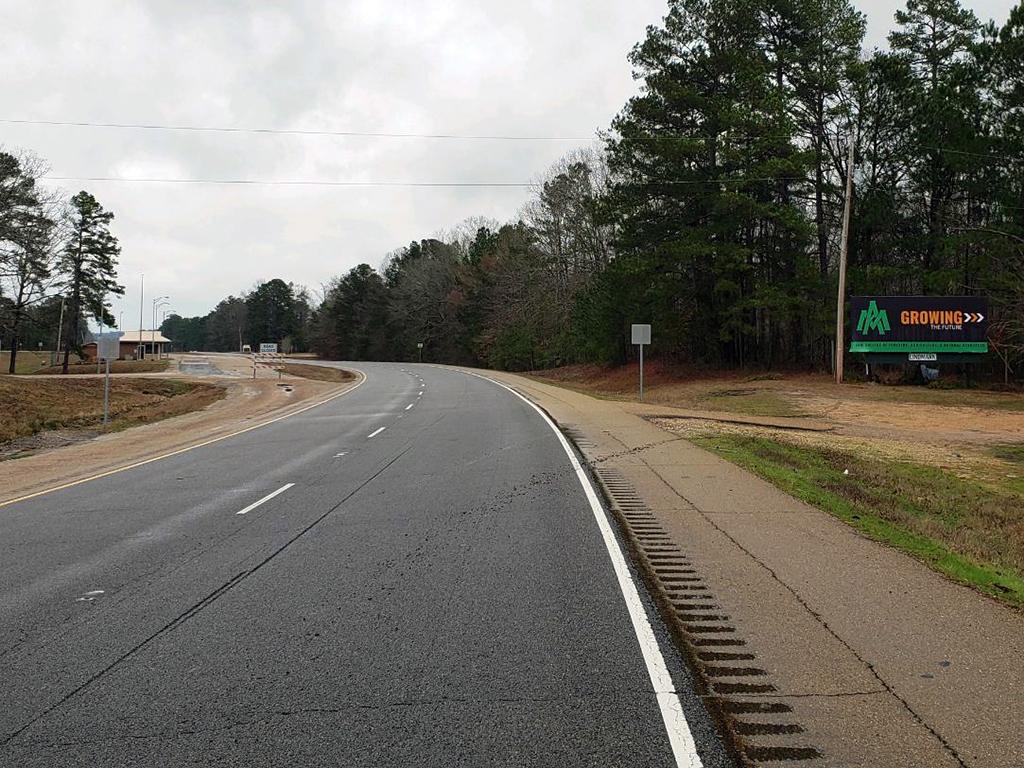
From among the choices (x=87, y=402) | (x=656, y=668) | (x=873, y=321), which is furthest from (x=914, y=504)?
(x=87, y=402)

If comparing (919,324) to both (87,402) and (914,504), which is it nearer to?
(914,504)

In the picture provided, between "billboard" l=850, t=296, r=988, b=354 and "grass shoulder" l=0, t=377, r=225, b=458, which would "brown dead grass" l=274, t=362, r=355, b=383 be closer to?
"grass shoulder" l=0, t=377, r=225, b=458

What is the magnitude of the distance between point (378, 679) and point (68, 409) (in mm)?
33619

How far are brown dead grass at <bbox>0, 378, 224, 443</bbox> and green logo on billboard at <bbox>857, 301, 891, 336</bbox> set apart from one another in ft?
96.0

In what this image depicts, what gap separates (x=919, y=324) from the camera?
3148 cm

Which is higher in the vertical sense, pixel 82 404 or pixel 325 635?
pixel 325 635

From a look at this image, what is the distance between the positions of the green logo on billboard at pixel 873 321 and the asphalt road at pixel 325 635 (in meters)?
25.9

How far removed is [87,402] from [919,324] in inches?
1507

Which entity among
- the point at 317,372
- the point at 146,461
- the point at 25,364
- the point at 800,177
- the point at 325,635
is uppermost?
the point at 800,177

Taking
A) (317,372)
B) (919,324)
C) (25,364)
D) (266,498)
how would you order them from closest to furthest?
(266,498), (919,324), (317,372), (25,364)

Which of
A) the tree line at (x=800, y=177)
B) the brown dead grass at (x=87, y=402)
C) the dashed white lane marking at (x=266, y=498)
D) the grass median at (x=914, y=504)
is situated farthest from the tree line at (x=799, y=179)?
the dashed white lane marking at (x=266, y=498)

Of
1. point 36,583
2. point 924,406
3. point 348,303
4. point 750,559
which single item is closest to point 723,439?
point 750,559

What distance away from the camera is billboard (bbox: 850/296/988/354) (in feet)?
102

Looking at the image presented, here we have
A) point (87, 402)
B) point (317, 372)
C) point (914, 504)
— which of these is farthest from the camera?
point (317, 372)
